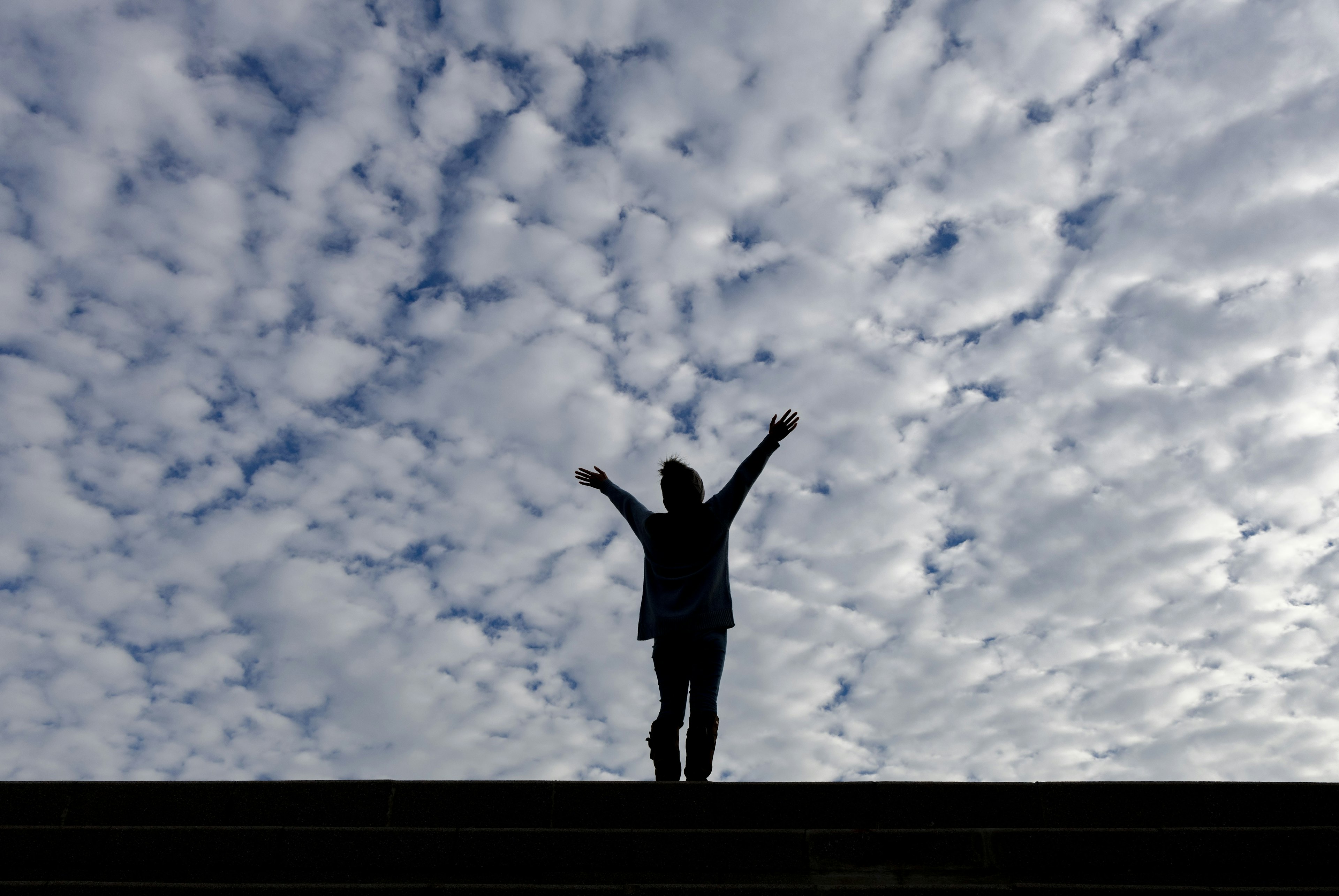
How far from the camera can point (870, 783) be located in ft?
16.2

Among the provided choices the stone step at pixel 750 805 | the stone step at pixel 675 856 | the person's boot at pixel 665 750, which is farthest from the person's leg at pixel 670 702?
the stone step at pixel 675 856

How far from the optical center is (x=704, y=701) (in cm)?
Answer: 615

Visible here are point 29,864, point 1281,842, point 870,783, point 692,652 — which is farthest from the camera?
point 692,652

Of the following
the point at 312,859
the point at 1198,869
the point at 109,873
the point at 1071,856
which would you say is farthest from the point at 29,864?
the point at 1198,869

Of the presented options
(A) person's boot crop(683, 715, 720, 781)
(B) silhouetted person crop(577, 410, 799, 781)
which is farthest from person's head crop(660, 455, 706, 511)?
(A) person's boot crop(683, 715, 720, 781)

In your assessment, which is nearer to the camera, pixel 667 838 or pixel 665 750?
pixel 667 838

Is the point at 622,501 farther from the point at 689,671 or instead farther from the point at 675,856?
the point at 675,856

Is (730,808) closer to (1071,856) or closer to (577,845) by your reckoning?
(577,845)

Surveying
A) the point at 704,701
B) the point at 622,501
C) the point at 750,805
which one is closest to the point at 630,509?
the point at 622,501

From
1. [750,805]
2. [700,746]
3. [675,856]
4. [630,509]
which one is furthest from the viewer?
[630,509]

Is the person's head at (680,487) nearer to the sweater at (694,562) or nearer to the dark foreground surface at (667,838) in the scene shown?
the sweater at (694,562)

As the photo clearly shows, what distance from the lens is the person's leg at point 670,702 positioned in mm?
6152

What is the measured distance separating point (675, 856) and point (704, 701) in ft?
5.59

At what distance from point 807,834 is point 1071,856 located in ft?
3.86
